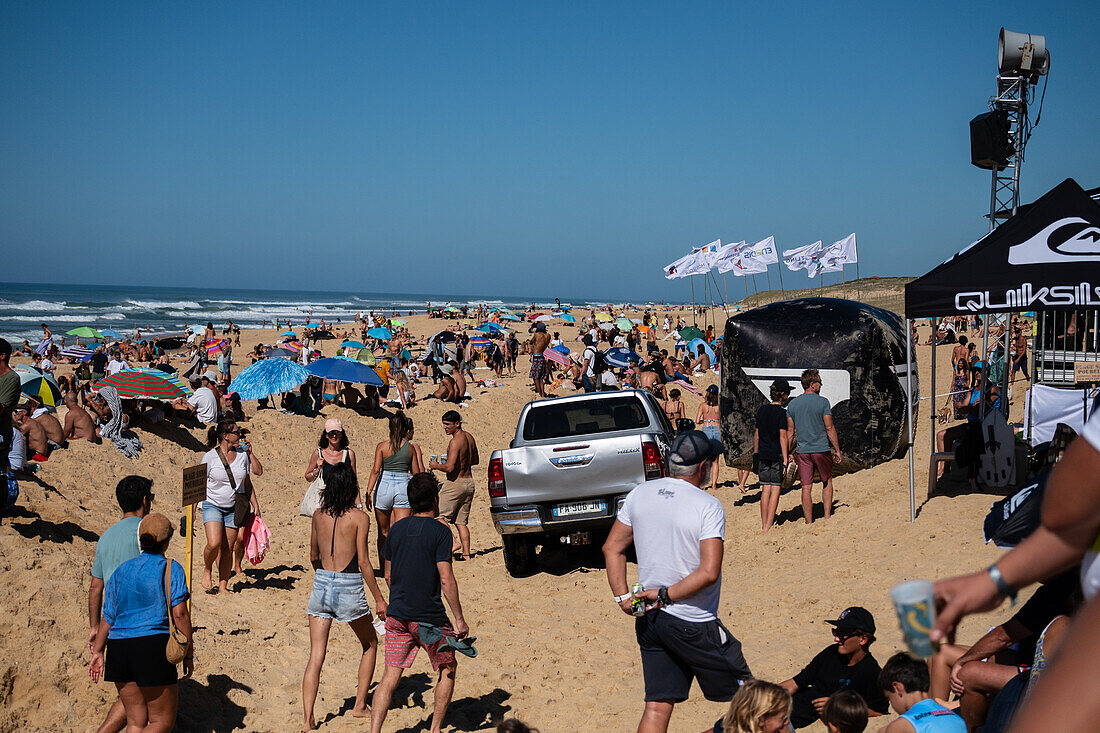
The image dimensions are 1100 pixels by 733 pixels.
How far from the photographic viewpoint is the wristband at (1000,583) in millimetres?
1480

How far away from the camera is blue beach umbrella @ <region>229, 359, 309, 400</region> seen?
51.8 feet

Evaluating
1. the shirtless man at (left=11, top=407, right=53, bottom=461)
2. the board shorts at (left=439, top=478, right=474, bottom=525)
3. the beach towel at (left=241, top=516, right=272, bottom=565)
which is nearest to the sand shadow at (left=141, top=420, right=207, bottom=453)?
the shirtless man at (left=11, top=407, right=53, bottom=461)

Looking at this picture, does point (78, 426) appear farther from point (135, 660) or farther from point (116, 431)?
point (135, 660)

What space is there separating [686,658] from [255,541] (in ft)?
19.0

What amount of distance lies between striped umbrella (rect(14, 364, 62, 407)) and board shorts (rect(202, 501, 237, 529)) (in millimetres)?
5146

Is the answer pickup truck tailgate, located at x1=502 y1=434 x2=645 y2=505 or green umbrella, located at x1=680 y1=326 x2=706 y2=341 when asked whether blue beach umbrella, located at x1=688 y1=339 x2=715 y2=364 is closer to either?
green umbrella, located at x1=680 y1=326 x2=706 y2=341

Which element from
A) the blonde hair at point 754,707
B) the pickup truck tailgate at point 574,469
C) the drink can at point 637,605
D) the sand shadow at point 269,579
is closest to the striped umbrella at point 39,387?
the sand shadow at point 269,579

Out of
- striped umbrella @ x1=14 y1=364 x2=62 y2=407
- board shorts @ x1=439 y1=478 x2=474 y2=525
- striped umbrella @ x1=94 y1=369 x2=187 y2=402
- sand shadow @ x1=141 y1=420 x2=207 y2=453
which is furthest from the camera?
sand shadow @ x1=141 y1=420 x2=207 y2=453

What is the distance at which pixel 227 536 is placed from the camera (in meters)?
8.38

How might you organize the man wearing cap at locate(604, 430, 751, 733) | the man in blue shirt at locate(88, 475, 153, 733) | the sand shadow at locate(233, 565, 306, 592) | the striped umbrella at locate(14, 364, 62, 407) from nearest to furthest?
the man wearing cap at locate(604, 430, 751, 733), the man in blue shirt at locate(88, 475, 153, 733), the sand shadow at locate(233, 565, 306, 592), the striped umbrella at locate(14, 364, 62, 407)

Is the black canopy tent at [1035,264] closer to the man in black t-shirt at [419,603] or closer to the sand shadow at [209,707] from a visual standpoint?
the man in black t-shirt at [419,603]

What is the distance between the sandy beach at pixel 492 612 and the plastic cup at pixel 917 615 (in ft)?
13.5

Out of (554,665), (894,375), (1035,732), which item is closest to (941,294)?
(894,375)

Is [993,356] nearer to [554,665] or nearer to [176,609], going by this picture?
[554,665]
